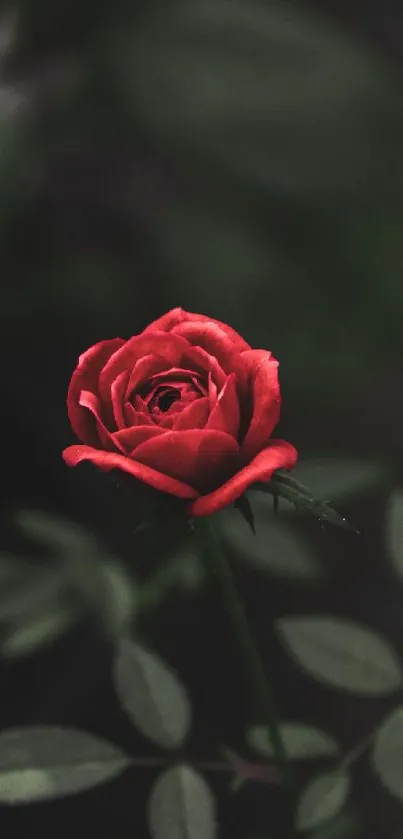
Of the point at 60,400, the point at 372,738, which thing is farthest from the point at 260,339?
the point at 372,738

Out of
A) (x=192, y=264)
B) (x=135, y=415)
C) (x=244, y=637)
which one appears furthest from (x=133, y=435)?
(x=192, y=264)

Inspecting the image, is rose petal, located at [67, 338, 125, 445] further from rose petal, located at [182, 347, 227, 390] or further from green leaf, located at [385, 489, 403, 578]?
green leaf, located at [385, 489, 403, 578]

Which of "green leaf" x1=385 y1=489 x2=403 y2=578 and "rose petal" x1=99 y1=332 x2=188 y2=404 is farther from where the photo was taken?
"green leaf" x1=385 y1=489 x2=403 y2=578

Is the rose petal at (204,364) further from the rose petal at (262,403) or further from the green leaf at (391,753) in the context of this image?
the green leaf at (391,753)

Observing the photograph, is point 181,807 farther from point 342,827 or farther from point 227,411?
point 227,411

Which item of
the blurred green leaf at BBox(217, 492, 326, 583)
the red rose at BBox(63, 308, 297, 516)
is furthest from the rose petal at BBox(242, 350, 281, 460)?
the blurred green leaf at BBox(217, 492, 326, 583)
